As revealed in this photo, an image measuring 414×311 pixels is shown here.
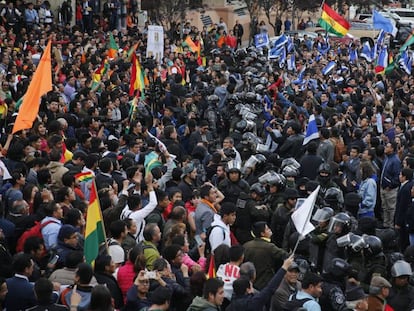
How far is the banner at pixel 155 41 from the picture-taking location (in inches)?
915

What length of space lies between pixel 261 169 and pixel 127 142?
2.53 metres

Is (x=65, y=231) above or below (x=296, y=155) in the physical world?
above

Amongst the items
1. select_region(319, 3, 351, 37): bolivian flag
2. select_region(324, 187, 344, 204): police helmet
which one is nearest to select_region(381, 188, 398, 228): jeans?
select_region(324, 187, 344, 204): police helmet

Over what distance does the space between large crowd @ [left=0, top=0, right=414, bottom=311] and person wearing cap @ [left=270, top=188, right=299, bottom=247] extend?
0.02 metres

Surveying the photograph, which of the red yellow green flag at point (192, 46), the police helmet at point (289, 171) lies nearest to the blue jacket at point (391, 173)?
the police helmet at point (289, 171)

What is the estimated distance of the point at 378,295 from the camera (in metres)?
8.71

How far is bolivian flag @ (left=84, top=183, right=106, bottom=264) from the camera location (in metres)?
9.09

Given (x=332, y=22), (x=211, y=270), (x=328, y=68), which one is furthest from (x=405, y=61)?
(x=211, y=270)

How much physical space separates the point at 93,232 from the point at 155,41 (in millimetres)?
14647

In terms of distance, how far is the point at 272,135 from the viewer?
16219 mm

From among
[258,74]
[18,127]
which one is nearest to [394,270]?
[18,127]

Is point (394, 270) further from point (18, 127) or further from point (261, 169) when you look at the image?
point (18, 127)

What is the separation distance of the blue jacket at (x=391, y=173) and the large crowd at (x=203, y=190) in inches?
0.8

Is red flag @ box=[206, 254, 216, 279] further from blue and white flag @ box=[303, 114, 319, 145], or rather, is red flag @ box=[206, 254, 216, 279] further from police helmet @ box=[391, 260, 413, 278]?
blue and white flag @ box=[303, 114, 319, 145]
